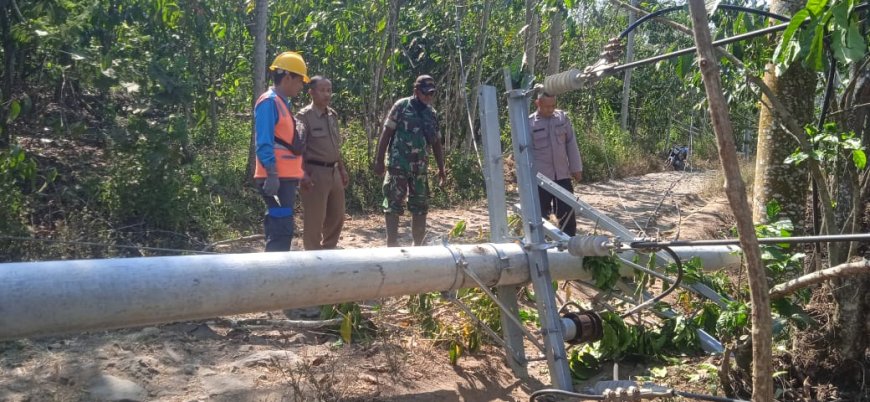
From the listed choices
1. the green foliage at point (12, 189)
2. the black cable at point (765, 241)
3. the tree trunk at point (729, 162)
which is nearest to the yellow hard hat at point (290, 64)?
the green foliage at point (12, 189)

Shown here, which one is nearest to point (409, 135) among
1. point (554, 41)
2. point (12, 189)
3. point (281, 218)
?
point (281, 218)

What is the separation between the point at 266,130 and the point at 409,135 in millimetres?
1416

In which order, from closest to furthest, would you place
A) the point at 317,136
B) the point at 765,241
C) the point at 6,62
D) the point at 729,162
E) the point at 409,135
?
1. the point at 729,162
2. the point at 765,241
3. the point at 317,136
4. the point at 409,135
5. the point at 6,62

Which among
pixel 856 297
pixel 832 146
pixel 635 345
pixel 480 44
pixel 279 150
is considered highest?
pixel 480 44

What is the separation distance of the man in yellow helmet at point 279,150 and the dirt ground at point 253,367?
64 cm

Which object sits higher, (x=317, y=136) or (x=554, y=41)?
(x=554, y=41)

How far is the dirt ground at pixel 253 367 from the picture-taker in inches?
137

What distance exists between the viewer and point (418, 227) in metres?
6.13

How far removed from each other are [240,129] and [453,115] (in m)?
2.96

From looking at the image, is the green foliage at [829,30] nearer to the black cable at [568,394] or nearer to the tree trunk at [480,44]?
the black cable at [568,394]

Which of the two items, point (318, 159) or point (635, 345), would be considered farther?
point (318, 159)

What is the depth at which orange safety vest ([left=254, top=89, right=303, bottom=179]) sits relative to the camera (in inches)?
194

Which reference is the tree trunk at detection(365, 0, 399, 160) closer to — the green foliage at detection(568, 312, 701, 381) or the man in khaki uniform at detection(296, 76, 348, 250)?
the man in khaki uniform at detection(296, 76, 348, 250)

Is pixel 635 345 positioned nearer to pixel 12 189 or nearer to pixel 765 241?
pixel 765 241
